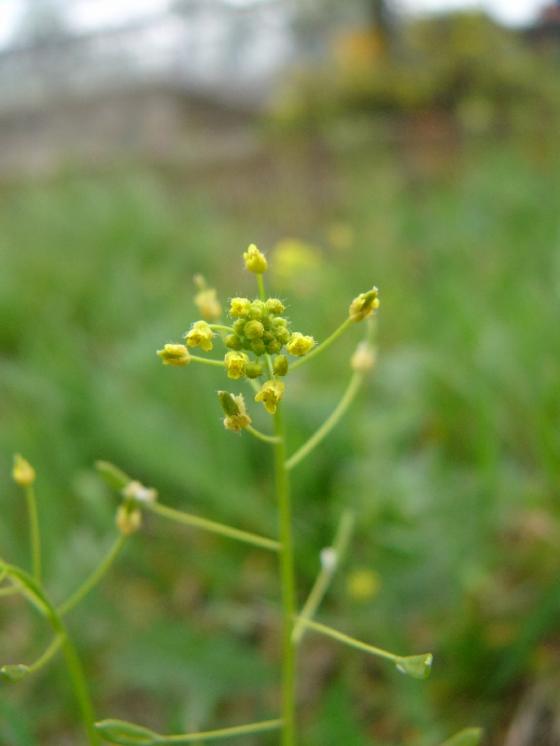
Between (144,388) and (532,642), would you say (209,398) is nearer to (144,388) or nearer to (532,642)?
(144,388)

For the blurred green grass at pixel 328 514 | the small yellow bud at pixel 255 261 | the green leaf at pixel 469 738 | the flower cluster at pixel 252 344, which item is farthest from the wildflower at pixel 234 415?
the blurred green grass at pixel 328 514

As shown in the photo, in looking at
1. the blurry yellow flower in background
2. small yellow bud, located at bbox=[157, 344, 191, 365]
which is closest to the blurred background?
the blurry yellow flower in background

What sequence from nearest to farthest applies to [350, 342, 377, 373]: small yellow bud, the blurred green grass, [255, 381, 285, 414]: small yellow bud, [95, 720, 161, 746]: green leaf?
1. [255, 381, 285, 414]: small yellow bud
2. [95, 720, 161, 746]: green leaf
3. [350, 342, 377, 373]: small yellow bud
4. the blurred green grass

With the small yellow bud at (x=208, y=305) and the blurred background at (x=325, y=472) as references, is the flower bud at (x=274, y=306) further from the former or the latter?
the blurred background at (x=325, y=472)

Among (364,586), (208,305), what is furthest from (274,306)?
(364,586)

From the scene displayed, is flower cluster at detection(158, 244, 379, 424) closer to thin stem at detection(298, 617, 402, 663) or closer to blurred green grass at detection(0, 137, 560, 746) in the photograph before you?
thin stem at detection(298, 617, 402, 663)

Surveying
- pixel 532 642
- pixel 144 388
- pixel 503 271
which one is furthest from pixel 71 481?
pixel 503 271

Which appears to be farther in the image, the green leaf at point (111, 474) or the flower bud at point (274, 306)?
the green leaf at point (111, 474)
